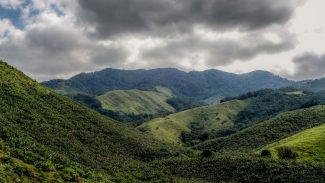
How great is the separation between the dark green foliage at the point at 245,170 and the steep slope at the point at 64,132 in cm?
1235

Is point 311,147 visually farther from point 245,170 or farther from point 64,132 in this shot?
point 64,132

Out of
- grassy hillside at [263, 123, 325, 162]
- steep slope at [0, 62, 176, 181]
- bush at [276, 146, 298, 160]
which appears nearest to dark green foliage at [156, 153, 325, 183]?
bush at [276, 146, 298, 160]

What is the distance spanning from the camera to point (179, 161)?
115 metres

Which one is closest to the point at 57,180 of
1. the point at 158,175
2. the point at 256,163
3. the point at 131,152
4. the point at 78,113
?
the point at 158,175

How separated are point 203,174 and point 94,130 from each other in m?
50.5

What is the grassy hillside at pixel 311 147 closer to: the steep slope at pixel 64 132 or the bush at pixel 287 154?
the bush at pixel 287 154

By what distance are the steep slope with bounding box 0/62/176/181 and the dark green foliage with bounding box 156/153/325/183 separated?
1235cm

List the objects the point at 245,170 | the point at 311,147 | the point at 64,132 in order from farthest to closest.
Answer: the point at 311,147 < the point at 64,132 < the point at 245,170

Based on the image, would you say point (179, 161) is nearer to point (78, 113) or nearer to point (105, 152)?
point (105, 152)

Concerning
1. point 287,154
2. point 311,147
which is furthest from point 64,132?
point 311,147

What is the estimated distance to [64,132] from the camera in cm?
11625

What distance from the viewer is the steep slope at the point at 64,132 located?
3551 inches

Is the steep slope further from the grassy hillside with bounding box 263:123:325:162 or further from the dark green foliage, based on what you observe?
the grassy hillside with bounding box 263:123:325:162

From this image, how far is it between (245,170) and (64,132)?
55.0 metres
